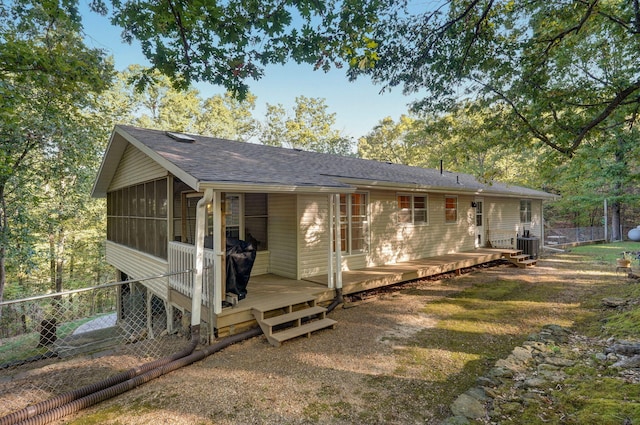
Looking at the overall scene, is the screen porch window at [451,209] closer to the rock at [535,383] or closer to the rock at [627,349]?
the rock at [627,349]

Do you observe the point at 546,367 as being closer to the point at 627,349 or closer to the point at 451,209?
the point at 627,349

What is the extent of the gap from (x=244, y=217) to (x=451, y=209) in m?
7.65

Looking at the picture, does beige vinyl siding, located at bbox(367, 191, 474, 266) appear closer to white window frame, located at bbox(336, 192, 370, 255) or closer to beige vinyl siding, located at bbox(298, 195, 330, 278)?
white window frame, located at bbox(336, 192, 370, 255)

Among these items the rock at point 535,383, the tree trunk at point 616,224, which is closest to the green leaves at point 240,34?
the rock at point 535,383

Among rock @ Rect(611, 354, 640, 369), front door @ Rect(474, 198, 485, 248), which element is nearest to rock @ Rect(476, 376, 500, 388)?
rock @ Rect(611, 354, 640, 369)

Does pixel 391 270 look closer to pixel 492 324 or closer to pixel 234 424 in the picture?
pixel 492 324

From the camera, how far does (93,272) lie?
2164cm

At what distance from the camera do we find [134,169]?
8219 millimetres

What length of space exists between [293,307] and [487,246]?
34.0 feet

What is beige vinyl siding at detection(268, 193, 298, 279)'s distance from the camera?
281 inches

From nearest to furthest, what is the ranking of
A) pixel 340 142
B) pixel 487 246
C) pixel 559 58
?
pixel 559 58 < pixel 487 246 < pixel 340 142

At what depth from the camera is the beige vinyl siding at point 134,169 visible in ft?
23.0

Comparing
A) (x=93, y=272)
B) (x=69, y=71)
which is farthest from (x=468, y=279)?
(x=93, y=272)

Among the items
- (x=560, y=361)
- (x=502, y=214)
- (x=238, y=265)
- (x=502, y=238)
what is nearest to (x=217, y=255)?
(x=238, y=265)
